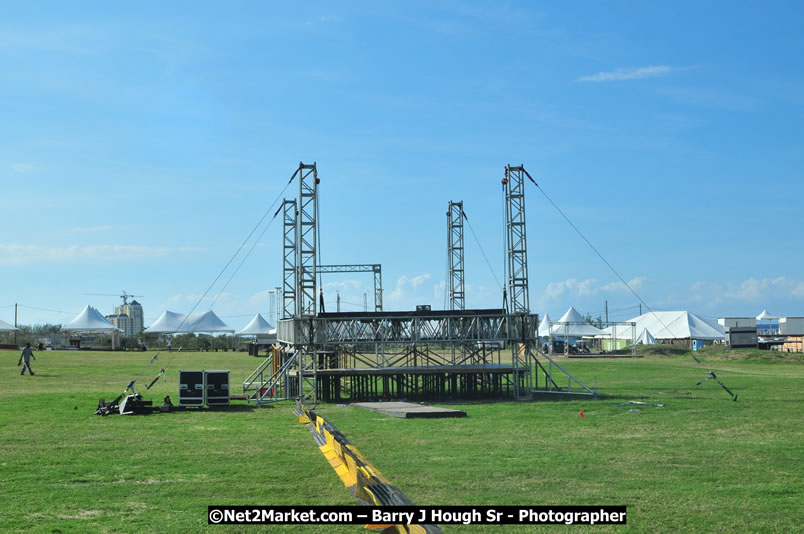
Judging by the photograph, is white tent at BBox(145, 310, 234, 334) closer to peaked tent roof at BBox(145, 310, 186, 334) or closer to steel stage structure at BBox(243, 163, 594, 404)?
peaked tent roof at BBox(145, 310, 186, 334)

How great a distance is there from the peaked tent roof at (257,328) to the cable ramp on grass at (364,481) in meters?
114

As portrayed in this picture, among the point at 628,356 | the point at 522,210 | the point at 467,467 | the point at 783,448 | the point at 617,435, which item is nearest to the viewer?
the point at 467,467

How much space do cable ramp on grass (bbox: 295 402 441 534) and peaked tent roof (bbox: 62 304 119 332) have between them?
116439 mm

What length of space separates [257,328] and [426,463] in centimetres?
12112

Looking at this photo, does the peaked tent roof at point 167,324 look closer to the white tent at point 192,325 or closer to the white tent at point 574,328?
the white tent at point 192,325

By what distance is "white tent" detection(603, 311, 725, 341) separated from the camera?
365 feet

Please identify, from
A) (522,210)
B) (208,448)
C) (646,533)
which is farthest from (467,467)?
(522,210)

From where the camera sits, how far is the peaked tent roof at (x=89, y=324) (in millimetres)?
126188

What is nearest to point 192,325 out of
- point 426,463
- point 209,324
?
point 209,324

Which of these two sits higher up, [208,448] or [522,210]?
[522,210]

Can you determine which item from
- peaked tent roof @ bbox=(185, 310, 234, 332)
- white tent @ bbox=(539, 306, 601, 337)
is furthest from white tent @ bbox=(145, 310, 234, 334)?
white tent @ bbox=(539, 306, 601, 337)

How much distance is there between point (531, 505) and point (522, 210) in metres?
26.6

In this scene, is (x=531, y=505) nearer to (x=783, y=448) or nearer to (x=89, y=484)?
(x=89, y=484)

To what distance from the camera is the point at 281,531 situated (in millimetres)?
10500
